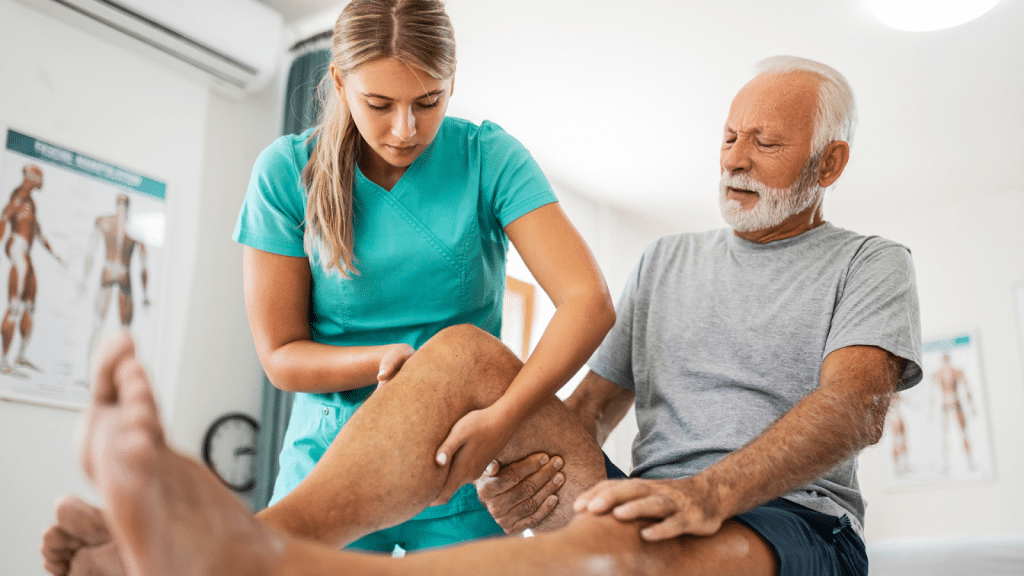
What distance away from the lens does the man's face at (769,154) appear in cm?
160

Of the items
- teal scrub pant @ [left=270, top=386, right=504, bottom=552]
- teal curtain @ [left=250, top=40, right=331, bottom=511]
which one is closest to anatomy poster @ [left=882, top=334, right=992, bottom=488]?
teal curtain @ [left=250, top=40, right=331, bottom=511]

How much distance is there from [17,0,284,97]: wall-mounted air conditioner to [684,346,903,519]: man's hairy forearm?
2.47 metres

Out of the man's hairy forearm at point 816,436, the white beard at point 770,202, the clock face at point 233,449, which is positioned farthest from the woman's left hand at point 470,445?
→ the clock face at point 233,449

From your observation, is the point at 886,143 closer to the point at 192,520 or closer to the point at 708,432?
the point at 708,432

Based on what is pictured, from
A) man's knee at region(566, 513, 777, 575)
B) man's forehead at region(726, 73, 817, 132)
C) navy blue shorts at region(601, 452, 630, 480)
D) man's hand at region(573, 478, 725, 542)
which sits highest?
man's forehead at region(726, 73, 817, 132)

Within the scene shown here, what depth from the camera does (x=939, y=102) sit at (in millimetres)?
4145

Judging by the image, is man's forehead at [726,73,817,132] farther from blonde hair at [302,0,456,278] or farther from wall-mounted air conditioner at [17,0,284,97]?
wall-mounted air conditioner at [17,0,284,97]

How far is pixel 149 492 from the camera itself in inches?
22.4

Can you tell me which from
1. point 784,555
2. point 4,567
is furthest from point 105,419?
point 4,567

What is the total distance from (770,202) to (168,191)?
2.30 meters

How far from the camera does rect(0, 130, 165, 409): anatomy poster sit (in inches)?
101

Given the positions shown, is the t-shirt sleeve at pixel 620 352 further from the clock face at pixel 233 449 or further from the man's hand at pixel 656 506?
the clock face at pixel 233 449

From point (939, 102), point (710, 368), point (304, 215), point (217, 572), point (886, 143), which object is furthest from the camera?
point (886, 143)

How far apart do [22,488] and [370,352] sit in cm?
191
